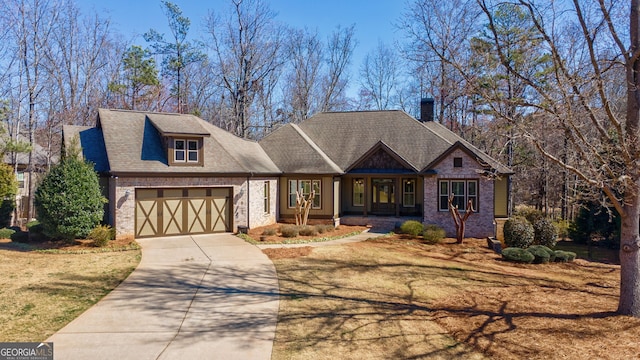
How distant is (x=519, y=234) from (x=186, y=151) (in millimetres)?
15487

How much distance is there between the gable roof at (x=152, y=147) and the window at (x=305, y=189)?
67.1 inches

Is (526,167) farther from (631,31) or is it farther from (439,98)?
(631,31)

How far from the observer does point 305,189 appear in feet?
72.2

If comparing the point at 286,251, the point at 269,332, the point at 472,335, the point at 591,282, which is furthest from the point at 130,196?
the point at 591,282

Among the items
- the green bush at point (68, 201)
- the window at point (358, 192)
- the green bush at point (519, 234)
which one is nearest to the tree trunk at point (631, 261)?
the green bush at point (519, 234)

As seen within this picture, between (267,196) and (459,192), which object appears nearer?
(459,192)

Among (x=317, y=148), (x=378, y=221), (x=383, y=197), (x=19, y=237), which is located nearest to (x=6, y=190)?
(x=19, y=237)

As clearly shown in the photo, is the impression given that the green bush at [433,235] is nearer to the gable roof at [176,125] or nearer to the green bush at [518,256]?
the green bush at [518,256]

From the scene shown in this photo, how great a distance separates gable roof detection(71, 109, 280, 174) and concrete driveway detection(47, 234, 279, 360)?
5431 mm

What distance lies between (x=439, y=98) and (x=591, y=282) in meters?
25.4

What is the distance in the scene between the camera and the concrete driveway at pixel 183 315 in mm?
6641

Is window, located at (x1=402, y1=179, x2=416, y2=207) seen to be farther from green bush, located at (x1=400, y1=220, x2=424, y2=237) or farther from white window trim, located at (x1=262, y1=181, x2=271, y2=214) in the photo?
white window trim, located at (x1=262, y1=181, x2=271, y2=214)

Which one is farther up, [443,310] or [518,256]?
[518,256]

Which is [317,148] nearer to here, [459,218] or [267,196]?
[267,196]
